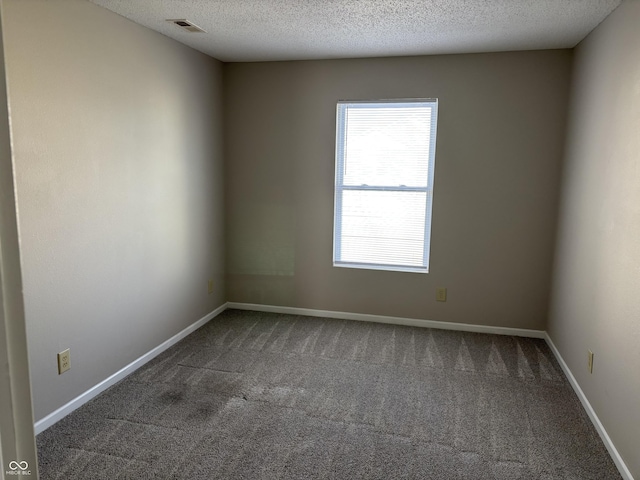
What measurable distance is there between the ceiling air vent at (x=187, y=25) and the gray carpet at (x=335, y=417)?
2.31 metres

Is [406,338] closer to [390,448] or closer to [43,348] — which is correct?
[390,448]

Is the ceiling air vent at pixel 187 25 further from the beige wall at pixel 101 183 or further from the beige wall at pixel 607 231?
the beige wall at pixel 607 231

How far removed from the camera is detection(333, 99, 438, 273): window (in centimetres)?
401

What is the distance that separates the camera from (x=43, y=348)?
2.45 m

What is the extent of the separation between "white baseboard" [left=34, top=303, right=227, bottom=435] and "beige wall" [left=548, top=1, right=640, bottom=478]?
2.67 m

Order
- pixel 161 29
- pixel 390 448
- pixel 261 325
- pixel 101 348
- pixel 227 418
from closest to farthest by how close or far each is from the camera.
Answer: pixel 390 448 → pixel 227 418 → pixel 101 348 → pixel 161 29 → pixel 261 325

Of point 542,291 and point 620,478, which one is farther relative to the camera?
point 542,291

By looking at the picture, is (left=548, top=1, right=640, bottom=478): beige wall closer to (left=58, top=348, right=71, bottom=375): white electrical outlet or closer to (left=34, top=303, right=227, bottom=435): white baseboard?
(left=34, top=303, right=227, bottom=435): white baseboard

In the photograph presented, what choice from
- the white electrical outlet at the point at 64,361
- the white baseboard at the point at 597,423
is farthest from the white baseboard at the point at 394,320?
the white electrical outlet at the point at 64,361

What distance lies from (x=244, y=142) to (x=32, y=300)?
2.46 m

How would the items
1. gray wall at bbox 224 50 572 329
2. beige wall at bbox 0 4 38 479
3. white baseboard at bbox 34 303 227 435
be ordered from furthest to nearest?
gray wall at bbox 224 50 572 329, white baseboard at bbox 34 303 227 435, beige wall at bbox 0 4 38 479

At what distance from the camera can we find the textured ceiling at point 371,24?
266cm

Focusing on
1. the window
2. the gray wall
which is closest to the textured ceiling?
the gray wall

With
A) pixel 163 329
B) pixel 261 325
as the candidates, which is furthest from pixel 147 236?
pixel 261 325
